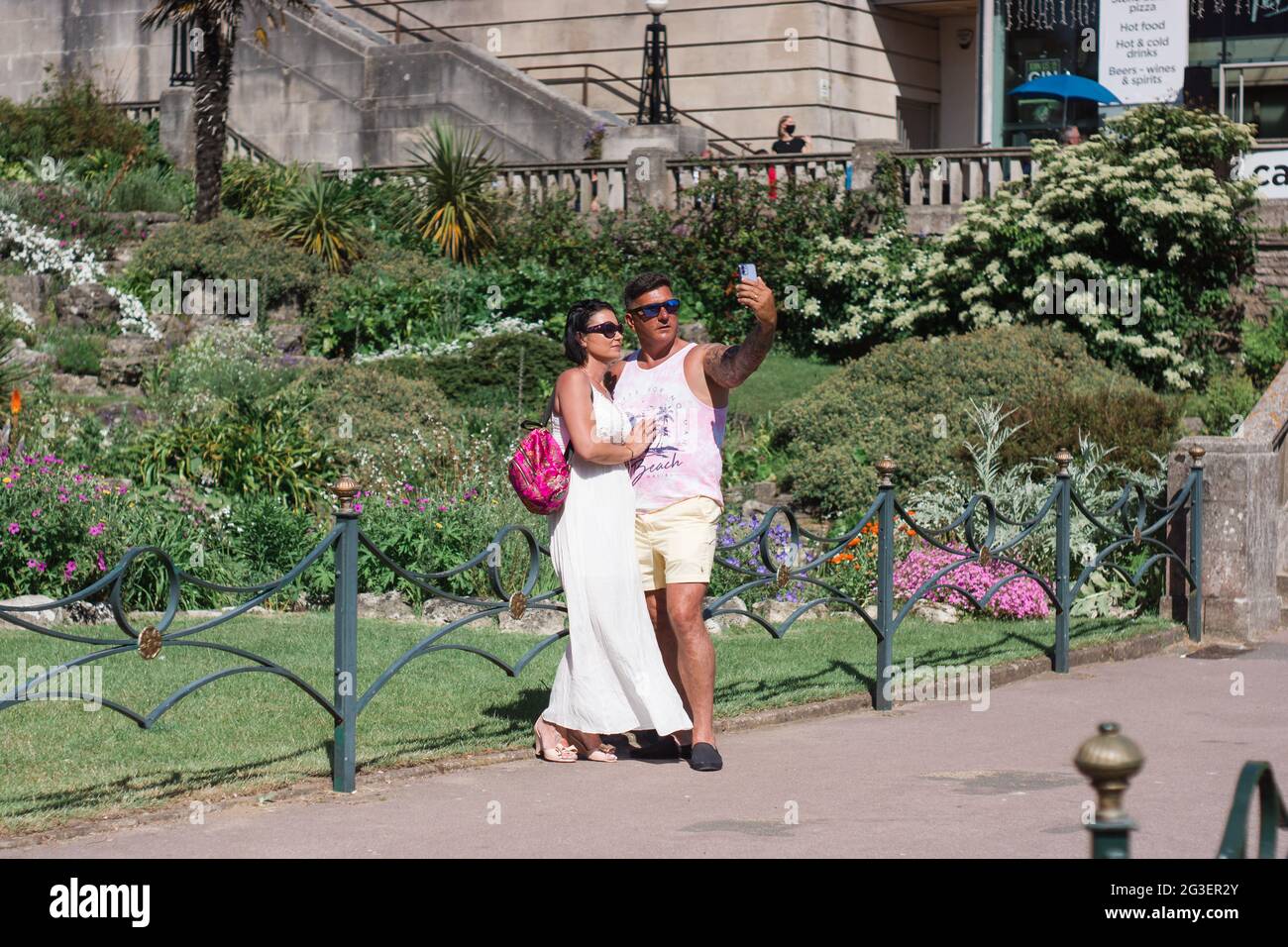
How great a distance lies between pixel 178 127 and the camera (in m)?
26.0

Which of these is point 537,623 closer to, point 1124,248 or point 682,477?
point 682,477

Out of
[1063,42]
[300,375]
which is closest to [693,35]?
[1063,42]

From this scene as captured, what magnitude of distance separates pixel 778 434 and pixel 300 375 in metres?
4.31

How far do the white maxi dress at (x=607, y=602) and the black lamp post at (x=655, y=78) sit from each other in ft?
62.2

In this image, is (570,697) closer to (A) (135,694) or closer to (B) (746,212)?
(A) (135,694)

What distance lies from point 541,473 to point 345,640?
99cm

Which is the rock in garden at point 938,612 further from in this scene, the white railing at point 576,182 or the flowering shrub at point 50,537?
the white railing at point 576,182

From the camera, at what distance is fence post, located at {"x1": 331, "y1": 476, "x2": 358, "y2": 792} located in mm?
6664

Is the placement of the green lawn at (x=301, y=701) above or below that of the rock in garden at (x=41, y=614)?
below

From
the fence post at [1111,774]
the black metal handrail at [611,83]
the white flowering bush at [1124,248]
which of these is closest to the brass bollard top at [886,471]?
the fence post at [1111,774]

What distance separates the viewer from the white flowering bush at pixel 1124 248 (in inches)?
671

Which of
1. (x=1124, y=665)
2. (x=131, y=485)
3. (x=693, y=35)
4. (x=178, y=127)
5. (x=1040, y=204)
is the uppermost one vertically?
(x=693, y=35)

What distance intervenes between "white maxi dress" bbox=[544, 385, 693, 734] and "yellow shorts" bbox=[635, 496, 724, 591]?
0.29 feet

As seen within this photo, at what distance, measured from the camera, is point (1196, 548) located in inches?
426
